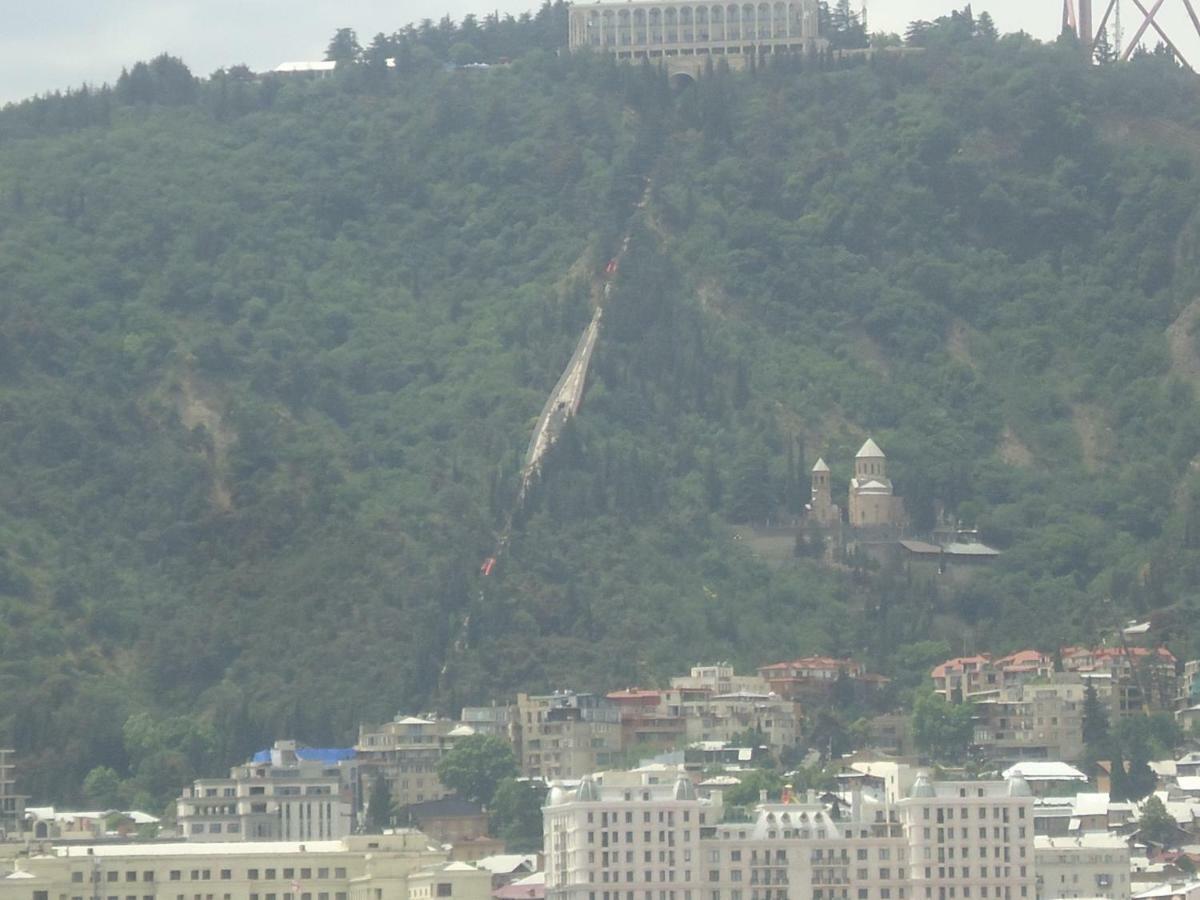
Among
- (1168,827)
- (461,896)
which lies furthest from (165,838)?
(1168,827)

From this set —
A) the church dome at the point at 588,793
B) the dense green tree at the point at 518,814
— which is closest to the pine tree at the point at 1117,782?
the dense green tree at the point at 518,814

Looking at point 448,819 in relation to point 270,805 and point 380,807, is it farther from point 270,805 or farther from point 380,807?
point 270,805

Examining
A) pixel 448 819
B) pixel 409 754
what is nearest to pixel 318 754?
pixel 409 754

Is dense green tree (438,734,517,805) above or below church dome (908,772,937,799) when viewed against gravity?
below

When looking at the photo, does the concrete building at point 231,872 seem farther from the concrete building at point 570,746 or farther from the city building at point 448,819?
the concrete building at point 570,746

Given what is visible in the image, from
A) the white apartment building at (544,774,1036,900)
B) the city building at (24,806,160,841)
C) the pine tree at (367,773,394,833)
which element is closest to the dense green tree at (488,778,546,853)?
the pine tree at (367,773,394,833)

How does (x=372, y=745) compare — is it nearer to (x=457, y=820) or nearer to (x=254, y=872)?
(x=457, y=820)

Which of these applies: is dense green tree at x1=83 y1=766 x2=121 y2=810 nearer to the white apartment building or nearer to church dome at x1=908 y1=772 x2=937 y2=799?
the white apartment building
